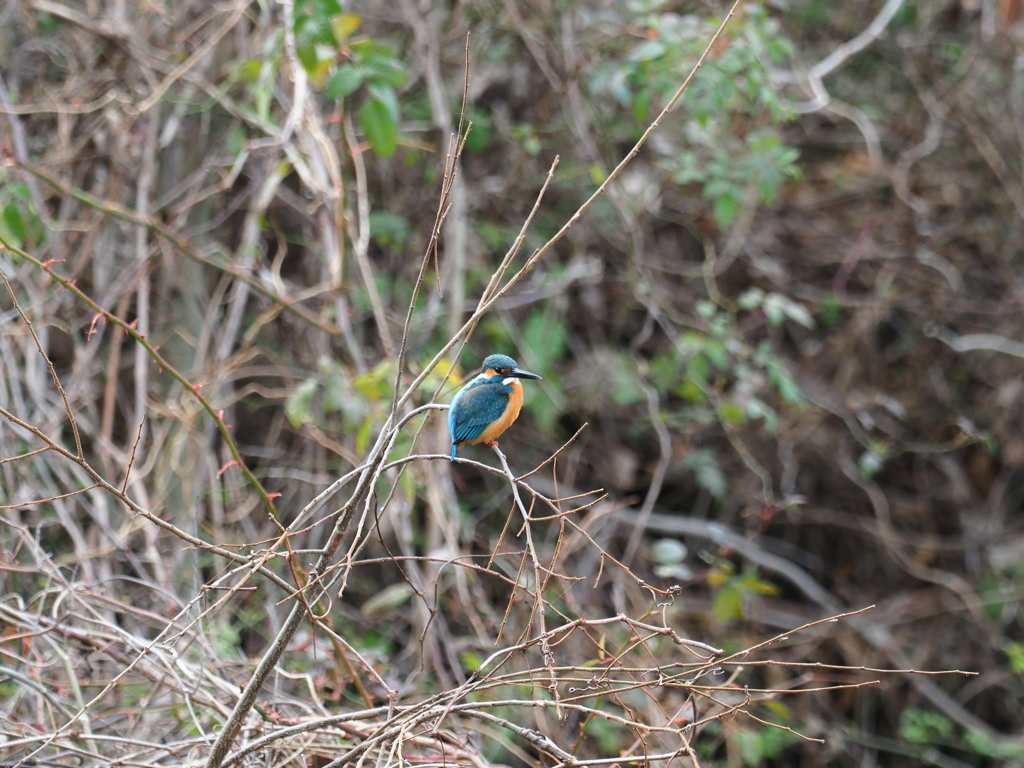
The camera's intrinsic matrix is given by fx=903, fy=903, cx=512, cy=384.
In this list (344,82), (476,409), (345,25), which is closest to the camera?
(476,409)

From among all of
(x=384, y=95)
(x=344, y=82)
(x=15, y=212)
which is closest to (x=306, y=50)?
(x=344, y=82)

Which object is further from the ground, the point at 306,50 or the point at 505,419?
the point at 306,50

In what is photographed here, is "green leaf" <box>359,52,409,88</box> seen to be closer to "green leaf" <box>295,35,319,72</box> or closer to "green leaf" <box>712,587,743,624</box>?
"green leaf" <box>295,35,319,72</box>

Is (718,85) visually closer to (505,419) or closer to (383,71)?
(383,71)

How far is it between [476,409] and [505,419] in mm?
95

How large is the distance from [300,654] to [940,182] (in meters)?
4.57

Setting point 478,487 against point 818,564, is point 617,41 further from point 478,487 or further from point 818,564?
point 818,564

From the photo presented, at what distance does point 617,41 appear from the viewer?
465 cm

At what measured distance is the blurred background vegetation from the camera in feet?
11.6

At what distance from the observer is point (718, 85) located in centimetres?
357

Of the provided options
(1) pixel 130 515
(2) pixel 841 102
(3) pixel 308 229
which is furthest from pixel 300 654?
(2) pixel 841 102

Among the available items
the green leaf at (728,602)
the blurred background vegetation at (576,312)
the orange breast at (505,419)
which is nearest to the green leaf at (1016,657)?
the blurred background vegetation at (576,312)

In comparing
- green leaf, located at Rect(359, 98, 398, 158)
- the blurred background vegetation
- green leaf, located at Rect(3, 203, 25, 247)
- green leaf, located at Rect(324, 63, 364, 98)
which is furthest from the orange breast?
green leaf, located at Rect(3, 203, 25, 247)

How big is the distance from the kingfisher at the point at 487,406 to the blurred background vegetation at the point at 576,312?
39 cm
